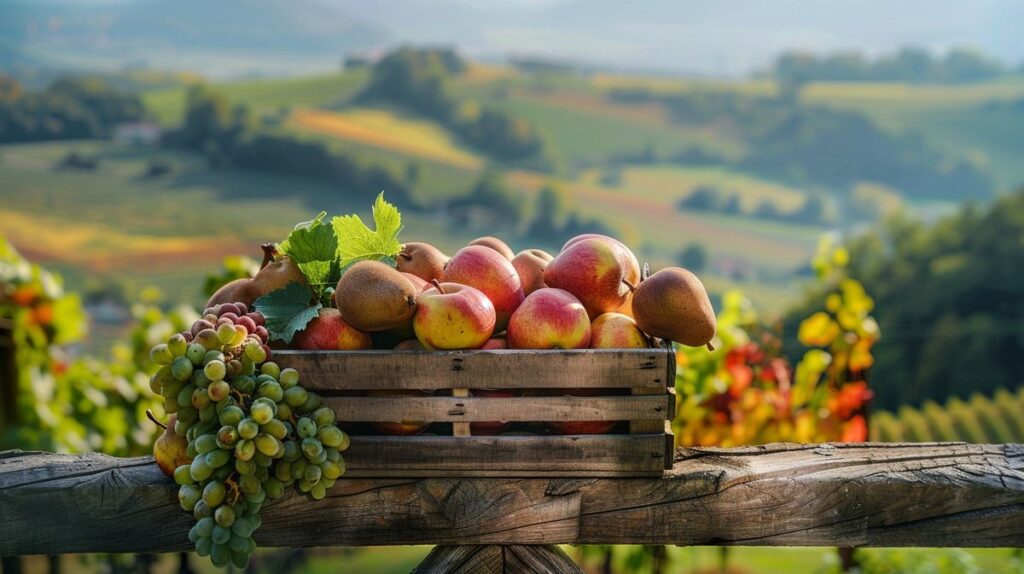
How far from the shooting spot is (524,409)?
4.67 feet

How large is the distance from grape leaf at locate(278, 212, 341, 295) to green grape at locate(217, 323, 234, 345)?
258 millimetres

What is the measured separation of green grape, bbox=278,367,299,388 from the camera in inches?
54.3

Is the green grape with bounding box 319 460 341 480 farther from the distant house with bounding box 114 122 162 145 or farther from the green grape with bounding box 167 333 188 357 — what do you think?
the distant house with bounding box 114 122 162 145

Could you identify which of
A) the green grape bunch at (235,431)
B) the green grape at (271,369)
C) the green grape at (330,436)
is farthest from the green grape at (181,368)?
the green grape at (330,436)

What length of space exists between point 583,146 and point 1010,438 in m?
16.5

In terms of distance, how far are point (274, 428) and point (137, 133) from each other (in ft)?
53.0

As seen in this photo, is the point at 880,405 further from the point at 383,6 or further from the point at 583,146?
the point at 383,6

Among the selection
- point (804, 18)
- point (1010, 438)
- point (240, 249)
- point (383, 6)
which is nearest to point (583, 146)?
point (383, 6)

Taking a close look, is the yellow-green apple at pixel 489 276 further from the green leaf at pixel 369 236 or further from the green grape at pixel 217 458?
the green grape at pixel 217 458

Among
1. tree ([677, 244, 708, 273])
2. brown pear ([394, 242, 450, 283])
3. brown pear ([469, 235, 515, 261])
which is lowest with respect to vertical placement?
tree ([677, 244, 708, 273])

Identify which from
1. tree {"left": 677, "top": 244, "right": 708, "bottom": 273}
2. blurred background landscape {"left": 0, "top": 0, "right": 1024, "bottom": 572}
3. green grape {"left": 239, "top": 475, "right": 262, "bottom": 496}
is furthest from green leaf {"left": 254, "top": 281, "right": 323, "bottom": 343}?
tree {"left": 677, "top": 244, "right": 708, "bottom": 273}

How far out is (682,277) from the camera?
1.46 m

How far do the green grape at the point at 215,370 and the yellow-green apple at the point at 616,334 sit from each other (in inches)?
23.0

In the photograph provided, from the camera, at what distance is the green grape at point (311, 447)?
4.45 ft
